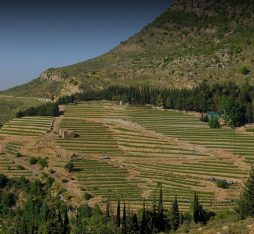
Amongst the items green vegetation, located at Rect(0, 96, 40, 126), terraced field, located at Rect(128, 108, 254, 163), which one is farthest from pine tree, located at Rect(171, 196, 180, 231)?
green vegetation, located at Rect(0, 96, 40, 126)

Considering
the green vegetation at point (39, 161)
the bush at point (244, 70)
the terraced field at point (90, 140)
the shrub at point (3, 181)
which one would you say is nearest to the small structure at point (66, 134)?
the terraced field at point (90, 140)

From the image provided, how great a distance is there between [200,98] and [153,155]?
139 feet

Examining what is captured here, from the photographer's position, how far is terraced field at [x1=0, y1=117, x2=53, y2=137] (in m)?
119

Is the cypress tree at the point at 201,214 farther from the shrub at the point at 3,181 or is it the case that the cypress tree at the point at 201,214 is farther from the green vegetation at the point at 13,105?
the green vegetation at the point at 13,105

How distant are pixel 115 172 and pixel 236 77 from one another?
8509 cm

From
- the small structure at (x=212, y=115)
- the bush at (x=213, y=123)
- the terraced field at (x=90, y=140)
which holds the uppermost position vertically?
the small structure at (x=212, y=115)

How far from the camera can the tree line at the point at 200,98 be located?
124125mm

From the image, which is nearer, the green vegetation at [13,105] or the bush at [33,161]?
the bush at [33,161]

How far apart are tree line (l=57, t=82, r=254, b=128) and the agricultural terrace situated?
598cm

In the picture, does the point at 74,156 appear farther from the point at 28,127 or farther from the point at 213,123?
the point at 213,123

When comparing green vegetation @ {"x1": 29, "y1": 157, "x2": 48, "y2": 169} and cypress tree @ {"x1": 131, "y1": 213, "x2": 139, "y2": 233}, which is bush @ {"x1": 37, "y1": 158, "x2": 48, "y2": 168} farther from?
cypress tree @ {"x1": 131, "y1": 213, "x2": 139, "y2": 233}

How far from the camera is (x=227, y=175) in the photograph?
90312mm

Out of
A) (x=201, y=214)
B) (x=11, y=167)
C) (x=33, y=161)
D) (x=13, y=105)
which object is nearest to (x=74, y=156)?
(x=33, y=161)

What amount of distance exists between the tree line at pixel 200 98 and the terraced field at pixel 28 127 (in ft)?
84.2
